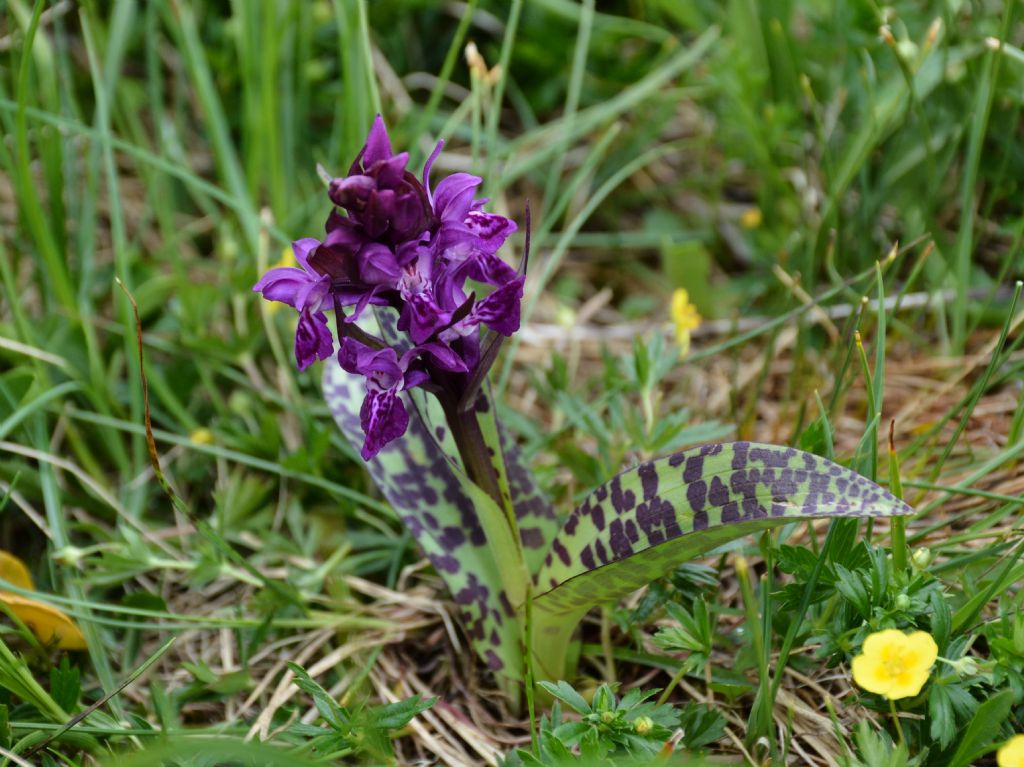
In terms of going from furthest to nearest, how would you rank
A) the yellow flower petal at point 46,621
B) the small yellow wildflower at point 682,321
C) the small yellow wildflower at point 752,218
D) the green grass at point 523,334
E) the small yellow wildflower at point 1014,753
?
the small yellow wildflower at point 752,218, the small yellow wildflower at point 682,321, the yellow flower petal at point 46,621, the green grass at point 523,334, the small yellow wildflower at point 1014,753

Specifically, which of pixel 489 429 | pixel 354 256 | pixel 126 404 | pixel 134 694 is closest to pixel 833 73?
pixel 489 429

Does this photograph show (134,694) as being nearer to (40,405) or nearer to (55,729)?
(55,729)

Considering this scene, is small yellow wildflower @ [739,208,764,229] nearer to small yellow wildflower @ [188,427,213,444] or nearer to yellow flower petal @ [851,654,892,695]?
small yellow wildflower @ [188,427,213,444]

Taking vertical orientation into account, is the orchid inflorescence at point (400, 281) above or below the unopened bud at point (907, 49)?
below

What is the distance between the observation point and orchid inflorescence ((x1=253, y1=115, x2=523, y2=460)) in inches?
47.6

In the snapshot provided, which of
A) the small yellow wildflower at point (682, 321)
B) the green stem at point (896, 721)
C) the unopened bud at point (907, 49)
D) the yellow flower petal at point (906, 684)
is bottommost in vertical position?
the green stem at point (896, 721)

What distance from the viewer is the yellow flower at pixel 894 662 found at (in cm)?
114

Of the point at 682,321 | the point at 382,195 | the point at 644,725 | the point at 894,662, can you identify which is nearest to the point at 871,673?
the point at 894,662

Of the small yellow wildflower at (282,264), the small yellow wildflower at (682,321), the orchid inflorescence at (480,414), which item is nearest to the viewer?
the orchid inflorescence at (480,414)

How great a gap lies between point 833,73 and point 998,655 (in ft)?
6.06

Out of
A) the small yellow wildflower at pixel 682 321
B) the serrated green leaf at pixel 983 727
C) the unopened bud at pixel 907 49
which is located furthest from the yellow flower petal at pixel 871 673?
the unopened bud at pixel 907 49

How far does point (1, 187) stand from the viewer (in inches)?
111

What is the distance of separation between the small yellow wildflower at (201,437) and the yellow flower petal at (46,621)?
47cm

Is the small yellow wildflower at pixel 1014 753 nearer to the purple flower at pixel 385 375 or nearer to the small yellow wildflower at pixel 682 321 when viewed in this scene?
the purple flower at pixel 385 375
